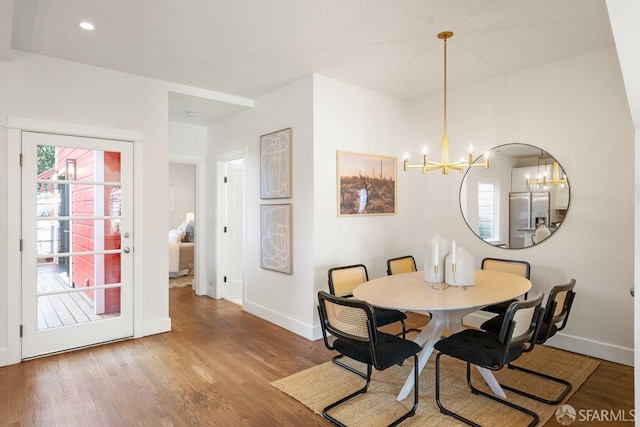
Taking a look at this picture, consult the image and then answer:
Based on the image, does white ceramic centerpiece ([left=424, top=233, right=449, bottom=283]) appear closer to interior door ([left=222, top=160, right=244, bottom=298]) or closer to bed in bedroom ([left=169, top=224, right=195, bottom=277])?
interior door ([left=222, top=160, right=244, bottom=298])

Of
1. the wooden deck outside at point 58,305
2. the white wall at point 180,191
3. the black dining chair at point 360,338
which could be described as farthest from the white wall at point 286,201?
the white wall at point 180,191

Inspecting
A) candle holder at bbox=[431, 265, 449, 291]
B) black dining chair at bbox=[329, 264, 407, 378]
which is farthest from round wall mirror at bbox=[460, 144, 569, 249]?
black dining chair at bbox=[329, 264, 407, 378]

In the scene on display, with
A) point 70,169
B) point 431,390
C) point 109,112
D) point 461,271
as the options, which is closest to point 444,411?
point 431,390

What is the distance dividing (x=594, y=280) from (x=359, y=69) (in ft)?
9.39

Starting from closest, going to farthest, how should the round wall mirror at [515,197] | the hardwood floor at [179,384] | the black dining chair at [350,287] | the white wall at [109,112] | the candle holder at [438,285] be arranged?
the hardwood floor at [179,384]
the candle holder at [438,285]
the black dining chair at [350,287]
the white wall at [109,112]
the round wall mirror at [515,197]

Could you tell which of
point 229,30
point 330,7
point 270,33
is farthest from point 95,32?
point 330,7

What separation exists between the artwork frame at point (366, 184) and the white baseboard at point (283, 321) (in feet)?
3.99

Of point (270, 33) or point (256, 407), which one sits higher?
point (270, 33)

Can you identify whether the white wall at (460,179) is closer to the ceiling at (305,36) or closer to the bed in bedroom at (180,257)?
the ceiling at (305,36)

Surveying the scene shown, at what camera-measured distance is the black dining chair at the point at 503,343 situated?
2.10 m

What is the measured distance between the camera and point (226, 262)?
554 centimetres

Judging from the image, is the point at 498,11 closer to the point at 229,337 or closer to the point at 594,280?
the point at 594,280

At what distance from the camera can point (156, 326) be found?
13.0ft

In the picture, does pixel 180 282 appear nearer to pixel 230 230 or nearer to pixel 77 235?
pixel 230 230
